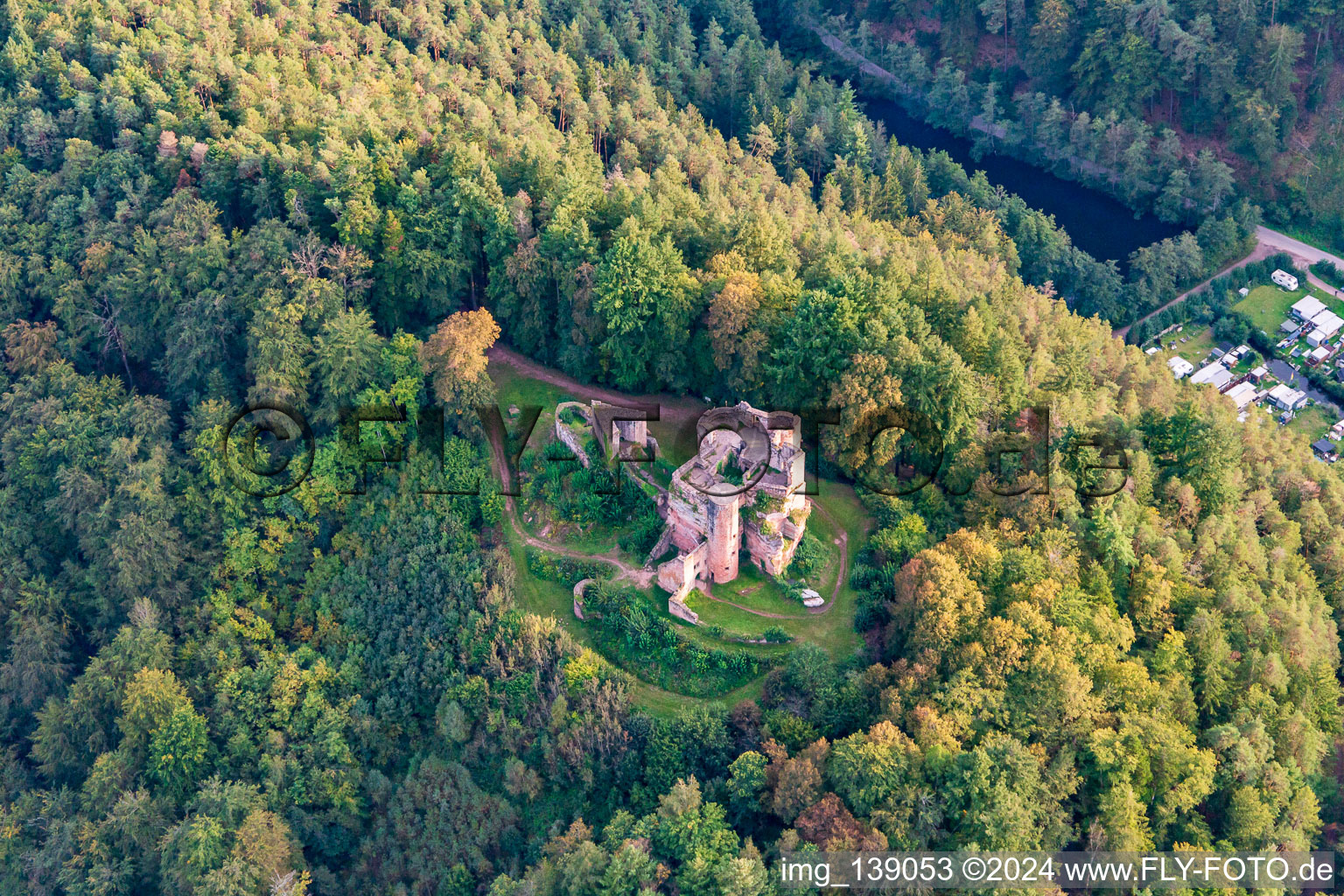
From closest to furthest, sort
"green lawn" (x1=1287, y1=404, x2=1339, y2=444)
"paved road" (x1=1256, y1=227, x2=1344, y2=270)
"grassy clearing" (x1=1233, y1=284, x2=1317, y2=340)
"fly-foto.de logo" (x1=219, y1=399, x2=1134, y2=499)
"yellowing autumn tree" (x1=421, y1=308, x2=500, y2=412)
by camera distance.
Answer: "fly-foto.de logo" (x1=219, y1=399, x2=1134, y2=499) → "yellowing autumn tree" (x1=421, y1=308, x2=500, y2=412) → "green lawn" (x1=1287, y1=404, x2=1339, y2=444) → "grassy clearing" (x1=1233, y1=284, x2=1317, y2=340) → "paved road" (x1=1256, y1=227, x2=1344, y2=270)

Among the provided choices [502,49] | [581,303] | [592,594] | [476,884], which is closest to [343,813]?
[476,884]

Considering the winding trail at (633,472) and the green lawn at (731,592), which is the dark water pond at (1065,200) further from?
the green lawn at (731,592)

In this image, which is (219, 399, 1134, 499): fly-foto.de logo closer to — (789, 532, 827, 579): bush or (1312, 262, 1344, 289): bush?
(789, 532, 827, 579): bush

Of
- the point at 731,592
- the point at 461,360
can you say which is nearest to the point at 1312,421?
the point at 731,592

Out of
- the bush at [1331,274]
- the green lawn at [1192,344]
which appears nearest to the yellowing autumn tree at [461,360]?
the green lawn at [1192,344]

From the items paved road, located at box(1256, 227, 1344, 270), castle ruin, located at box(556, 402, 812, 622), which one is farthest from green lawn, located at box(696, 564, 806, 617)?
paved road, located at box(1256, 227, 1344, 270)

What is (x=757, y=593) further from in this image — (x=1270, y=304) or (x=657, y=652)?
(x=1270, y=304)
